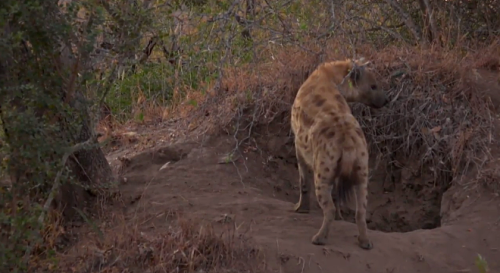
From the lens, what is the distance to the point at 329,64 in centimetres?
562

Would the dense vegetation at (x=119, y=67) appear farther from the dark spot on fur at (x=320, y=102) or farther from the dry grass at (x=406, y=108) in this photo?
the dark spot on fur at (x=320, y=102)

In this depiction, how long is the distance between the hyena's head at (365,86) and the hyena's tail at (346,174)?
0.99 metres

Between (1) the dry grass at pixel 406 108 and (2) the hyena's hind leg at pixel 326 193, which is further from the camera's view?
(1) the dry grass at pixel 406 108

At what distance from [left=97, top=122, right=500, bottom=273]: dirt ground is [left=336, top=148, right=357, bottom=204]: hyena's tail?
276mm

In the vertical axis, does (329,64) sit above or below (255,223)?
above

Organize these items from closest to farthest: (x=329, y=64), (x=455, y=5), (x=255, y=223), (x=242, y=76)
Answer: (x=255, y=223) → (x=329, y=64) → (x=242, y=76) → (x=455, y=5)

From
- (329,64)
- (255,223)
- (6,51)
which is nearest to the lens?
(6,51)

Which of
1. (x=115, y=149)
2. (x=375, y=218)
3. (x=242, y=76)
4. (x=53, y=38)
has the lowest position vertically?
(x=375, y=218)

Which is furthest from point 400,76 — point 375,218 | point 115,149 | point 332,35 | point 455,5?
point 115,149

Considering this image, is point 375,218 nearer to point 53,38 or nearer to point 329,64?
point 329,64

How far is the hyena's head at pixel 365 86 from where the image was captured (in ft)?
18.2

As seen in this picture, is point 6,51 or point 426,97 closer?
point 6,51

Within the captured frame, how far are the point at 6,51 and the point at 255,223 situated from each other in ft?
6.37

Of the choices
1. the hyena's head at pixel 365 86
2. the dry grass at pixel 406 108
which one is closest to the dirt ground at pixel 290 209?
the dry grass at pixel 406 108
